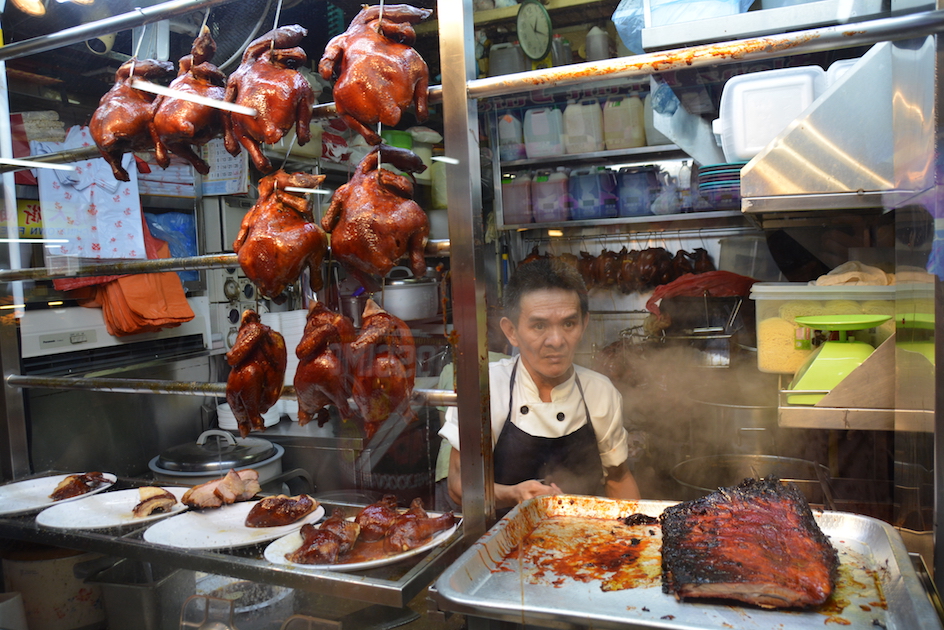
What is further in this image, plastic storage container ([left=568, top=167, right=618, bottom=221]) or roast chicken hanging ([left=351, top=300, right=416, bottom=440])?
plastic storage container ([left=568, top=167, right=618, bottom=221])

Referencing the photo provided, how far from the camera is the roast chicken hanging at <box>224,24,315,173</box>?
1.54 metres

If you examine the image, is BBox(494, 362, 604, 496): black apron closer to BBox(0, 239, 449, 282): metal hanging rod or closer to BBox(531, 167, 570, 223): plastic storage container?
BBox(531, 167, 570, 223): plastic storage container

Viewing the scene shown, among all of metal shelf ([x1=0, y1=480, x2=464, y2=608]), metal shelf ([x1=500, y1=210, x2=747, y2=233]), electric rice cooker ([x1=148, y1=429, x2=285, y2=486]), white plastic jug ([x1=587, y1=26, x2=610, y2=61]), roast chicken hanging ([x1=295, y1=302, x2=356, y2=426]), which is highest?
white plastic jug ([x1=587, y1=26, x2=610, y2=61])

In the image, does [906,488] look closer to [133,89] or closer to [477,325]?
[477,325]

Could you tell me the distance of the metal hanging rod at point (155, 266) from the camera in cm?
149

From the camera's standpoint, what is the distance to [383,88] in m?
1.41

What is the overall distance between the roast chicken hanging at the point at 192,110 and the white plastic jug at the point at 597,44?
1.06 metres

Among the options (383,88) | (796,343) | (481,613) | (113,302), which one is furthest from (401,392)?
(113,302)

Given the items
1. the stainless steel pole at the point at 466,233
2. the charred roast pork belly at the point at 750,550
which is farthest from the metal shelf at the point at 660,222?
the charred roast pork belly at the point at 750,550

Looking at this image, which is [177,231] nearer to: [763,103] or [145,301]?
[145,301]

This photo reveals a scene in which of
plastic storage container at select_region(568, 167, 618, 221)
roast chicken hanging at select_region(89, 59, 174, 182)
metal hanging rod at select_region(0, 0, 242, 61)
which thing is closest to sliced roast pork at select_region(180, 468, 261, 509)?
roast chicken hanging at select_region(89, 59, 174, 182)

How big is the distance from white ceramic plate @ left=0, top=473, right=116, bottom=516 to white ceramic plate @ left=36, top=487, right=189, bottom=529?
57mm

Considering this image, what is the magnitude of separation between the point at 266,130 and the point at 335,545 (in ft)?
3.31

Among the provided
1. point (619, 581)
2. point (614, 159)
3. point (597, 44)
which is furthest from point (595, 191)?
point (619, 581)
